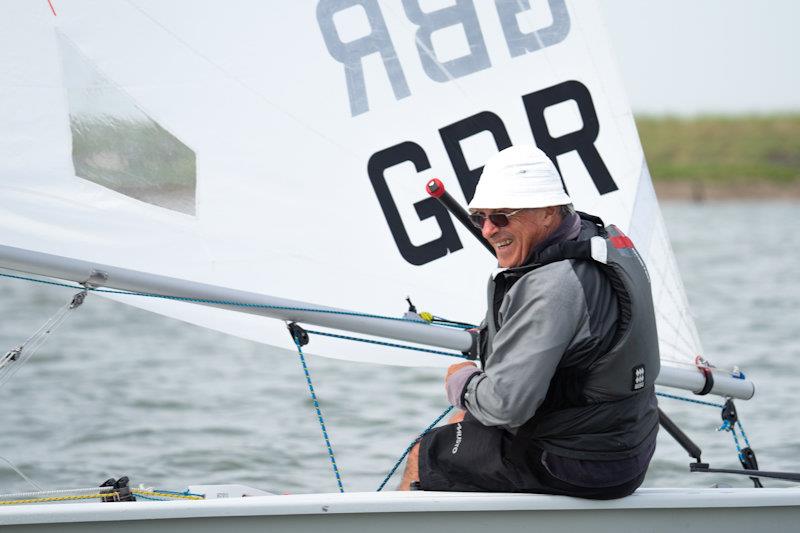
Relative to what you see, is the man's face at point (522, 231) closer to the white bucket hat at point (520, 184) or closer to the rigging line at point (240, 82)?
the white bucket hat at point (520, 184)

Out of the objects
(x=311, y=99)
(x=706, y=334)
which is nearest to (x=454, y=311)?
(x=311, y=99)

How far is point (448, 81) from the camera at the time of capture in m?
3.44

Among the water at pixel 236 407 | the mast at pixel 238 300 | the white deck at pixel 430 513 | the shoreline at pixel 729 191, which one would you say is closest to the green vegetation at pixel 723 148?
the shoreline at pixel 729 191

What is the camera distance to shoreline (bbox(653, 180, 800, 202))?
24344 mm

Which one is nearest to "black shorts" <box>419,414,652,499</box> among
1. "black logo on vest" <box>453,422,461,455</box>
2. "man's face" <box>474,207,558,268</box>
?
"black logo on vest" <box>453,422,461,455</box>

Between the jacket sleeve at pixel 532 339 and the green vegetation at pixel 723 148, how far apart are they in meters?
23.0

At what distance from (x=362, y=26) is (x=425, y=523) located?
1475mm

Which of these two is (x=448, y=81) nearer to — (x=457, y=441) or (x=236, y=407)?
(x=457, y=441)

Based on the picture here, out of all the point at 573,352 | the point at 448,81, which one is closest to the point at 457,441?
the point at 573,352

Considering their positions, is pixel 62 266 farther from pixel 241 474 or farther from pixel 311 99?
pixel 241 474

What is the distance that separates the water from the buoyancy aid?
38.9 inches

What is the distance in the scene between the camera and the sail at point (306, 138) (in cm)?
312

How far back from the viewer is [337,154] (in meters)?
3.37

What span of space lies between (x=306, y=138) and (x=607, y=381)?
130 cm
